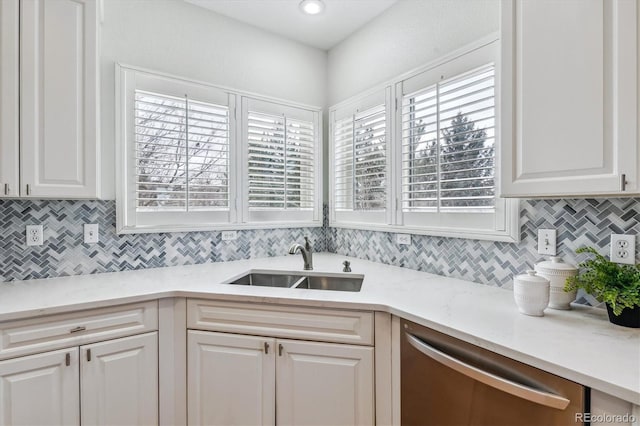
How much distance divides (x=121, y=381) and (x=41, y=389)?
0.97 feet

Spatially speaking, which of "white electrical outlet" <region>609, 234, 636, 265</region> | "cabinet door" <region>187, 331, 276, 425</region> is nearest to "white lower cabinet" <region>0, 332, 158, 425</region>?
"cabinet door" <region>187, 331, 276, 425</region>

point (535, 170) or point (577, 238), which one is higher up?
point (535, 170)

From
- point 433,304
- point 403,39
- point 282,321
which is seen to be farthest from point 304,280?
point 403,39

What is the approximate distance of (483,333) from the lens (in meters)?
1.07

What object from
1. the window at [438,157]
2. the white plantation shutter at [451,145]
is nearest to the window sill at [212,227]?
the window at [438,157]

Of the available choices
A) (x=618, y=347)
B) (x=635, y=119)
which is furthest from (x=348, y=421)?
(x=635, y=119)

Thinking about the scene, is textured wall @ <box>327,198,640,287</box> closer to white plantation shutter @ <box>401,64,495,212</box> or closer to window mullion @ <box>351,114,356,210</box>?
white plantation shutter @ <box>401,64,495,212</box>

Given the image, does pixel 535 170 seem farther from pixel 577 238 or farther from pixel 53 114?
pixel 53 114

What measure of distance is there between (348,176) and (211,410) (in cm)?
186

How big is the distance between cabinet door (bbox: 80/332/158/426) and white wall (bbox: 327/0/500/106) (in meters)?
2.26

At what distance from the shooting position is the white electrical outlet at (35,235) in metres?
1.82

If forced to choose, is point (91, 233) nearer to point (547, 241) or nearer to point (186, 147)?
point (186, 147)

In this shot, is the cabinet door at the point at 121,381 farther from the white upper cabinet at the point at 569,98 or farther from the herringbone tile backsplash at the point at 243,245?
the white upper cabinet at the point at 569,98

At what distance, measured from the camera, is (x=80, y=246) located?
1.96 m
